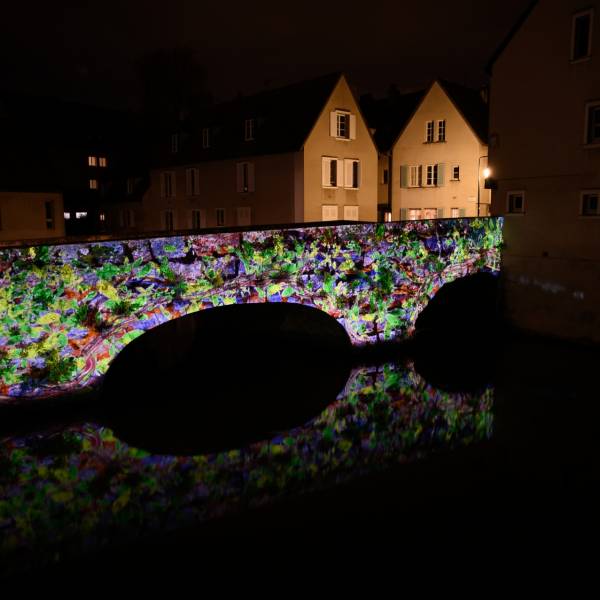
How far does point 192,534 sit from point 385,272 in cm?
1144

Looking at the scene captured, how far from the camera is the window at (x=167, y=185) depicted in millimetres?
38516

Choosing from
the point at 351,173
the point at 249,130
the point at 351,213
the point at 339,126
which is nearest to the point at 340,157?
the point at 351,173

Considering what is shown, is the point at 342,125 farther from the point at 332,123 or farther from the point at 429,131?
the point at 429,131

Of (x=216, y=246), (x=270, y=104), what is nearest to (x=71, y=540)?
(x=216, y=246)

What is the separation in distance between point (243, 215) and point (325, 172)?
535 centimetres

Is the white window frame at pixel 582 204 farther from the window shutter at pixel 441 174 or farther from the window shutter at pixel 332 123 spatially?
the window shutter at pixel 332 123

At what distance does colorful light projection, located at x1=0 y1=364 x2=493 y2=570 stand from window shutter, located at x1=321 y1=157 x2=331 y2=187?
1702 centimetres

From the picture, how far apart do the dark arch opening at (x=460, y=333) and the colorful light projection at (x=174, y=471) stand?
2827 mm

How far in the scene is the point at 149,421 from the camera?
15.4 meters

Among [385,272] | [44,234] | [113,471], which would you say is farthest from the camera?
[44,234]

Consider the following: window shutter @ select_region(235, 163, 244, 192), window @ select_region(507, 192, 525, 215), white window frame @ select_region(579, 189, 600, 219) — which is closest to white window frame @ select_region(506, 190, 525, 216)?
window @ select_region(507, 192, 525, 215)

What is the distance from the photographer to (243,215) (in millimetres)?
33844

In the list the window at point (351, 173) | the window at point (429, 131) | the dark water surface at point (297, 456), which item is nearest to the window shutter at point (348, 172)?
the window at point (351, 173)

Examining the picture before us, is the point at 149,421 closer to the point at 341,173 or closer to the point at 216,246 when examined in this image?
the point at 216,246
